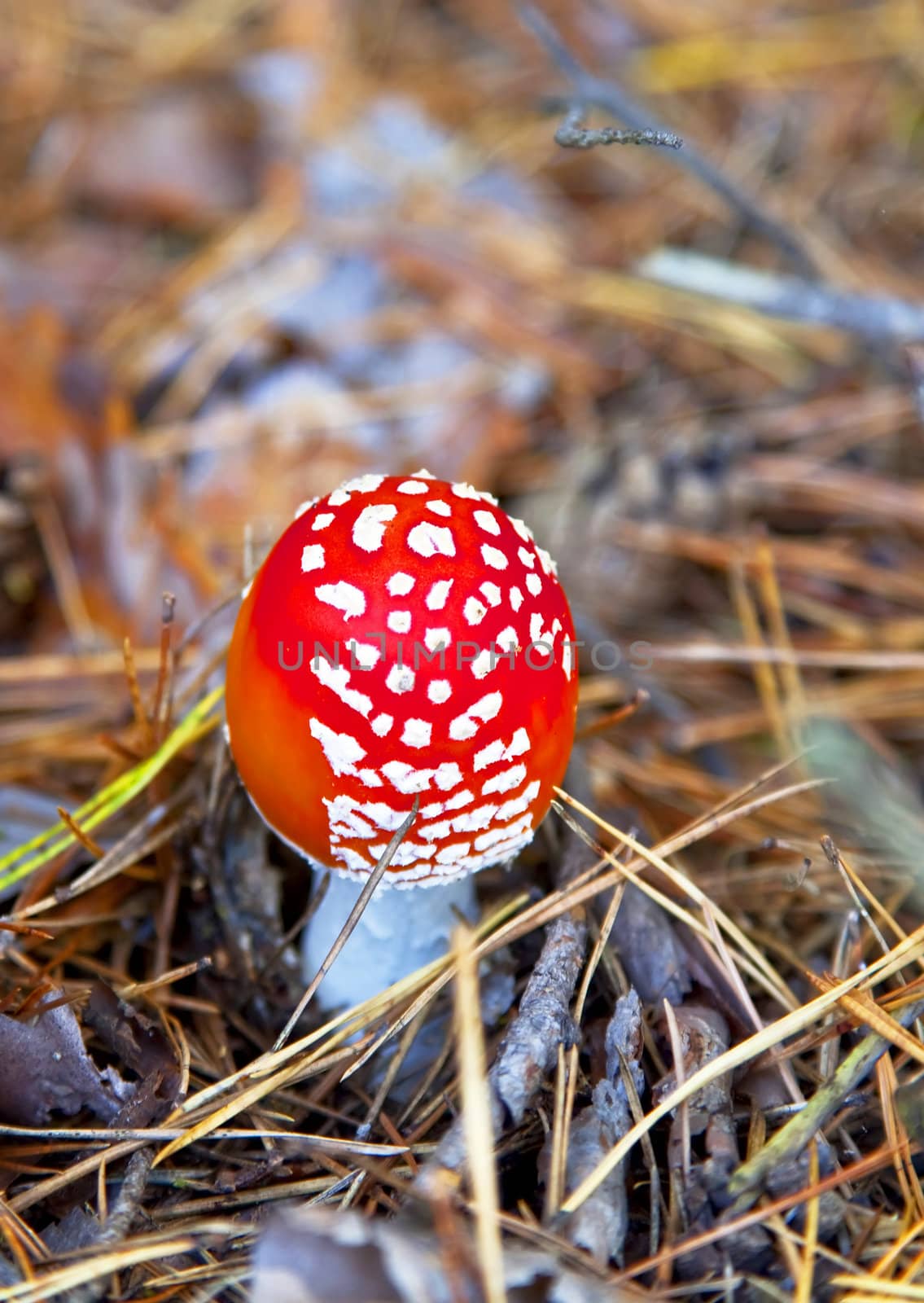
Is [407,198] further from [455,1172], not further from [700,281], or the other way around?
[455,1172]

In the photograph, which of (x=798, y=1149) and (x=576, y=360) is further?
(x=576, y=360)

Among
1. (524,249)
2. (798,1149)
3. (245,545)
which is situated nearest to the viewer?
(798,1149)

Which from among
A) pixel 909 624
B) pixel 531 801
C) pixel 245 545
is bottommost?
pixel 909 624

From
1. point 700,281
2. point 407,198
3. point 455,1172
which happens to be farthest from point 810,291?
point 455,1172

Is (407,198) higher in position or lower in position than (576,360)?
higher

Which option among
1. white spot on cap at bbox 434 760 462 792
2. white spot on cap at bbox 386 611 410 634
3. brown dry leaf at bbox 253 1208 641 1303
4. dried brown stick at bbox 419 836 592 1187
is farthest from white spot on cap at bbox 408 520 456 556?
brown dry leaf at bbox 253 1208 641 1303

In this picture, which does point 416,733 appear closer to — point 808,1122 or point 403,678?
point 403,678

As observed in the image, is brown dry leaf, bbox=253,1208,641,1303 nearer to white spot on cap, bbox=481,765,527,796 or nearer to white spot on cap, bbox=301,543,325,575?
white spot on cap, bbox=481,765,527,796
